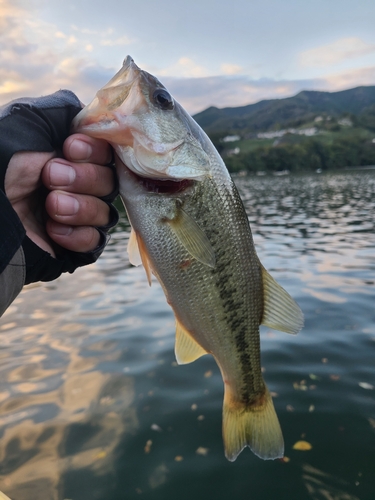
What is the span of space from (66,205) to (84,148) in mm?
397

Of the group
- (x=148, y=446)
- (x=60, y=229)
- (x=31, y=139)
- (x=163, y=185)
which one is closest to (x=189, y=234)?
(x=163, y=185)

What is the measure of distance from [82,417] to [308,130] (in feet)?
628

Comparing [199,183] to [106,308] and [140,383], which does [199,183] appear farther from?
[106,308]

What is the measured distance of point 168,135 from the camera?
2543 millimetres

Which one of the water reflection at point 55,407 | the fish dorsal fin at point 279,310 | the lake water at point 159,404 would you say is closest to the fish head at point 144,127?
the fish dorsal fin at point 279,310

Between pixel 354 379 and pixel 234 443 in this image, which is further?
pixel 354 379

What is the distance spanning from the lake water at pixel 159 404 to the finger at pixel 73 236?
2.97 m

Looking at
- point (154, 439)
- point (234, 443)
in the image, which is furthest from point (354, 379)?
point (234, 443)

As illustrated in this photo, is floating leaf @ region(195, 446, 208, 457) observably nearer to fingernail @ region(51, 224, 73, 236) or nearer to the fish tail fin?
the fish tail fin

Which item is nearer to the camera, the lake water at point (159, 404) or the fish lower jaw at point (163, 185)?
the fish lower jaw at point (163, 185)

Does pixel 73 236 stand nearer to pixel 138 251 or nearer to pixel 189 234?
pixel 138 251

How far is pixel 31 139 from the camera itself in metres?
2.40

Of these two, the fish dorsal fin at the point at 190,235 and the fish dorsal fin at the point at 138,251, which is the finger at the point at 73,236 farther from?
the fish dorsal fin at the point at 190,235

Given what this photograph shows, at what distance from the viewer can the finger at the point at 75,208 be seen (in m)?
2.59
